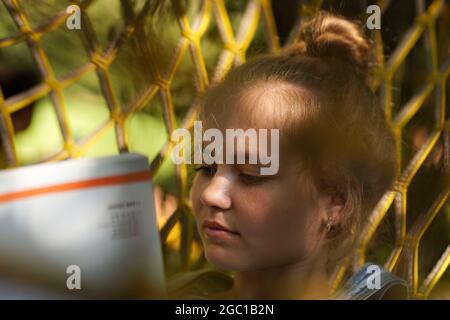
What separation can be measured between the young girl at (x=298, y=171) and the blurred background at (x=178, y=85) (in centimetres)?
4

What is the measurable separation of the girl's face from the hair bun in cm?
10

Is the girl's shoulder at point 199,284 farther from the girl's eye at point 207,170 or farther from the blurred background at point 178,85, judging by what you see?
the girl's eye at point 207,170

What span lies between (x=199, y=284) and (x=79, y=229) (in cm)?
19

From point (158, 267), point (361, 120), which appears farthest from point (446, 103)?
point (158, 267)

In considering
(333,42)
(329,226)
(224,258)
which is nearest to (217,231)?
(224,258)

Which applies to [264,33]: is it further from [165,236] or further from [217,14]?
[165,236]

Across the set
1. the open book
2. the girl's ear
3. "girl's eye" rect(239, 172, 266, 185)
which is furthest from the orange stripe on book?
the girl's ear

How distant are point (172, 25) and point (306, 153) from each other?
0.24 metres

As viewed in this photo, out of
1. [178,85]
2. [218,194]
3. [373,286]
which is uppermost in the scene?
[178,85]

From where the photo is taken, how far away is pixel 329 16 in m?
0.85

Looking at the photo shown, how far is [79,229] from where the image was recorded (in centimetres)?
76

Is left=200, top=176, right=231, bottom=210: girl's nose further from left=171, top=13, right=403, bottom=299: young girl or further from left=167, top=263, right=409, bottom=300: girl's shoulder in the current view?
left=167, top=263, right=409, bottom=300: girl's shoulder

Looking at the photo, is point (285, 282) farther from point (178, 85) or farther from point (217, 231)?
point (178, 85)

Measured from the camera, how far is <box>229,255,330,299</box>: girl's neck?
2.72 ft
